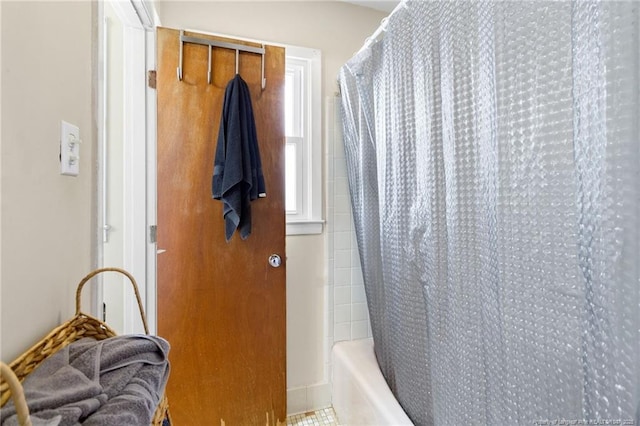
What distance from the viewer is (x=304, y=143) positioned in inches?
68.0

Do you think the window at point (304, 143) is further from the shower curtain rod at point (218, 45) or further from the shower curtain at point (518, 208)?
the shower curtain at point (518, 208)

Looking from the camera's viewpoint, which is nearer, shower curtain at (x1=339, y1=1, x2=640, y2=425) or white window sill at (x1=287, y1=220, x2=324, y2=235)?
shower curtain at (x1=339, y1=1, x2=640, y2=425)

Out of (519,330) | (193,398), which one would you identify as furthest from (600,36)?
(193,398)

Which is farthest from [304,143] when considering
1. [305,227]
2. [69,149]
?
[69,149]

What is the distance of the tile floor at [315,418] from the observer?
1626 mm

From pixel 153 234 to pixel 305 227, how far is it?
769mm

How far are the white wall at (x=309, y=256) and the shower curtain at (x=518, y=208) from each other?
63cm

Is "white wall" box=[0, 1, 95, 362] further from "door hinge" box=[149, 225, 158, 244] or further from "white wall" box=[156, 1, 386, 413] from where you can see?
"white wall" box=[156, 1, 386, 413]

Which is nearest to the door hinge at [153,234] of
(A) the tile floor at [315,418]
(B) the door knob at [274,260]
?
(B) the door knob at [274,260]

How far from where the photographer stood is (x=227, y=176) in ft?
4.42

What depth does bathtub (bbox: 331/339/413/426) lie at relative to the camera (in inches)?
47.3

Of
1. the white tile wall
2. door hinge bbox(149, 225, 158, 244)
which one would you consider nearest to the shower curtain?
the white tile wall

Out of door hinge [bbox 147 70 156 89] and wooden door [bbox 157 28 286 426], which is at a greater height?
door hinge [bbox 147 70 156 89]

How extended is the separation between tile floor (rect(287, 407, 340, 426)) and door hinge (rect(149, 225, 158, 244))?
1.22 meters
